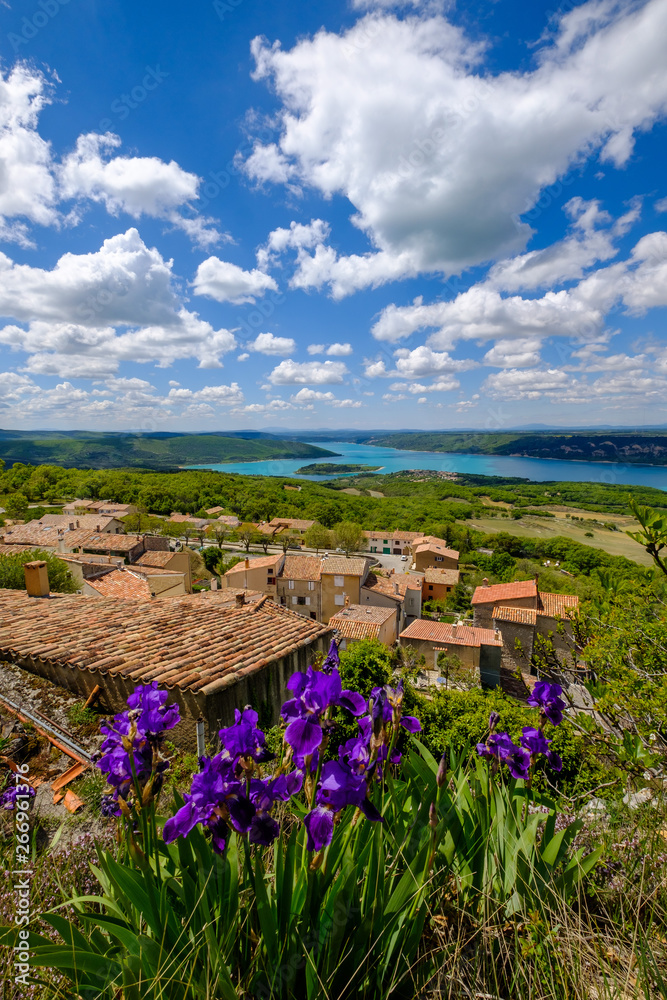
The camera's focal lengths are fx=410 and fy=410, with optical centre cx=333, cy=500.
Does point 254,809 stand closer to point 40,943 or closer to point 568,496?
point 40,943

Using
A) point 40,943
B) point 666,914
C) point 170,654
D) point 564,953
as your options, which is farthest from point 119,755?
point 170,654

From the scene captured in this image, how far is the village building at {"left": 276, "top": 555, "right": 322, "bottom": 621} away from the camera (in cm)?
2242

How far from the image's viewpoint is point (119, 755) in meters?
1.37

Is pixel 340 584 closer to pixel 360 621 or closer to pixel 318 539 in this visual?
pixel 360 621

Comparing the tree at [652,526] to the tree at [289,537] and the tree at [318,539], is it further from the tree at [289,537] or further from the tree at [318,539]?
the tree at [289,537]

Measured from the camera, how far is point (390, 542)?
45.6 m

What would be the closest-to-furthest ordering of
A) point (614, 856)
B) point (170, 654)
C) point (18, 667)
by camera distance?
point (614, 856) → point (18, 667) → point (170, 654)

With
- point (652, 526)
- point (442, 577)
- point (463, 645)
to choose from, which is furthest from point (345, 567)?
point (652, 526)

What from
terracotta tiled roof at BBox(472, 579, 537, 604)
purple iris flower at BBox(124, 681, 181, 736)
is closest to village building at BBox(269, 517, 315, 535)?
terracotta tiled roof at BBox(472, 579, 537, 604)

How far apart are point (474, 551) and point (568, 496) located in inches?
1765

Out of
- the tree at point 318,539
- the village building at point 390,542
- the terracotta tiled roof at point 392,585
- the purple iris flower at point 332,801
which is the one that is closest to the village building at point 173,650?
the purple iris flower at point 332,801

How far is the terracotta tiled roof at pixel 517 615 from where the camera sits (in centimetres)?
1747

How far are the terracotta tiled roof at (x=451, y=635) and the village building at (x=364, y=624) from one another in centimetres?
99

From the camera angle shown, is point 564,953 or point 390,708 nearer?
point 564,953
